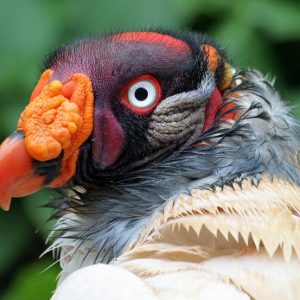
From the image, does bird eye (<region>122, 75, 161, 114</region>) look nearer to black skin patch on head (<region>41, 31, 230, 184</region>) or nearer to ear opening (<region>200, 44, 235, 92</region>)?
black skin patch on head (<region>41, 31, 230, 184</region>)

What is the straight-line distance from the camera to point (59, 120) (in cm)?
198

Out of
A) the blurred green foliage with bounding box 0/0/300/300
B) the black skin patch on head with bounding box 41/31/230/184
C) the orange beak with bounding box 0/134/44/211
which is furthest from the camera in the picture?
the blurred green foliage with bounding box 0/0/300/300

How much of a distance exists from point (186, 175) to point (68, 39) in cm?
125

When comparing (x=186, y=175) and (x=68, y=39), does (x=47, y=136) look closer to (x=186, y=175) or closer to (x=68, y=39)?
(x=186, y=175)

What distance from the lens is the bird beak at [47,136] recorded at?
1.92 meters

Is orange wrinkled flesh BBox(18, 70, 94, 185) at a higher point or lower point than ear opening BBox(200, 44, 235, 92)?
higher

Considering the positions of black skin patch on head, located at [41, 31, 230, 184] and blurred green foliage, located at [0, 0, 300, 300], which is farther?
blurred green foliage, located at [0, 0, 300, 300]

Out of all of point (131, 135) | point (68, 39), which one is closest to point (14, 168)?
point (131, 135)

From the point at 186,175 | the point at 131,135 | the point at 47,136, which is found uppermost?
the point at 47,136

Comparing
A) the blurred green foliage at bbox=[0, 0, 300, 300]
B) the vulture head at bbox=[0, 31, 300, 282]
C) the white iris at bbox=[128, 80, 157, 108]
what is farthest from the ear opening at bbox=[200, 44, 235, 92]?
the blurred green foliage at bbox=[0, 0, 300, 300]

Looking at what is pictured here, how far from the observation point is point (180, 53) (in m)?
2.12

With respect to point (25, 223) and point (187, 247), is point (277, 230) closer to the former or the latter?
point (187, 247)

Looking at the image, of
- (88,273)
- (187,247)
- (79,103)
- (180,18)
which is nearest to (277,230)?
(187,247)

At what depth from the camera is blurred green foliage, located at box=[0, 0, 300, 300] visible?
3.12 meters
